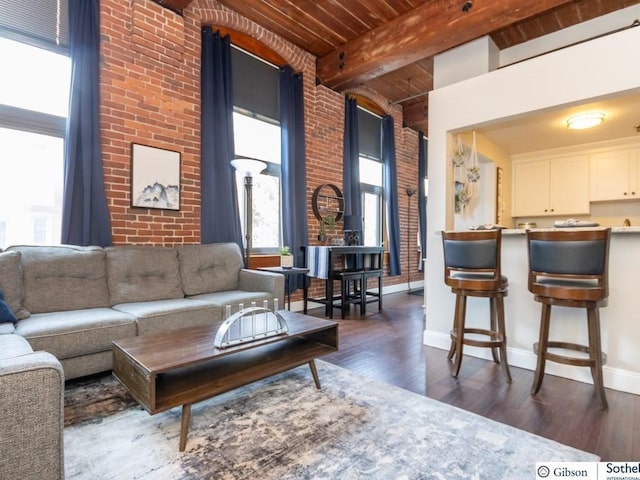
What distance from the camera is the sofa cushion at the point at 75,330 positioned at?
1.93 m

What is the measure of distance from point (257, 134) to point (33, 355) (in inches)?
141

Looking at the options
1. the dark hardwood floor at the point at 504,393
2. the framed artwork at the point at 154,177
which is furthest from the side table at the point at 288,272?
the framed artwork at the point at 154,177

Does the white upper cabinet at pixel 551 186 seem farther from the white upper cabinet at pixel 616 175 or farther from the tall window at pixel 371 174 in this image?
the tall window at pixel 371 174

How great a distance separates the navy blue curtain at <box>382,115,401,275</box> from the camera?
6012 millimetres

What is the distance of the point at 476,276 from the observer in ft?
8.10

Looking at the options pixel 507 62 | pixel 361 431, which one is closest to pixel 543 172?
pixel 507 62

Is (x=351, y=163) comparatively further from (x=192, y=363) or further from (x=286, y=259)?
(x=192, y=363)

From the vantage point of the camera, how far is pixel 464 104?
301cm

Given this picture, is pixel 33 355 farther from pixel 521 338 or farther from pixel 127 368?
pixel 521 338

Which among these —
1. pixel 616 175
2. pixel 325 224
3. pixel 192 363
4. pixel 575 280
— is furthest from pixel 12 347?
pixel 616 175

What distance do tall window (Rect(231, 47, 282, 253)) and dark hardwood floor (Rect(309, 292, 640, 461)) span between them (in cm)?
172

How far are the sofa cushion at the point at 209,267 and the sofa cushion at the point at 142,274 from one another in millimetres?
85

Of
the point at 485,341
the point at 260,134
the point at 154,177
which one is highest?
the point at 260,134

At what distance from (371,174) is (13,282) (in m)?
5.02
